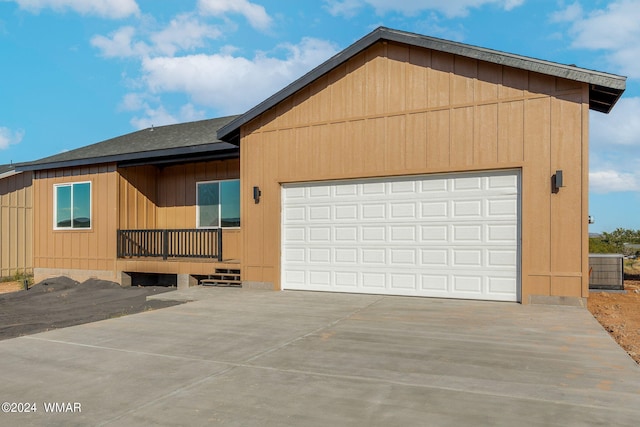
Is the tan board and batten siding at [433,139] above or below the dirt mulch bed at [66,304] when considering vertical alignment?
above

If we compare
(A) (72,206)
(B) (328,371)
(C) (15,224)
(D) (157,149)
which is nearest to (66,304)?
(D) (157,149)

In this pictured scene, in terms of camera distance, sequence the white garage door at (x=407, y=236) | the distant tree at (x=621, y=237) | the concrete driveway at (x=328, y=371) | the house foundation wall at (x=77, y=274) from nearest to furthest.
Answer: the concrete driveway at (x=328, y=371), the white garage door at (x=407, y=236), the house foundation wall at (x=77, y=274), the distant tree at (x=621, y=237)

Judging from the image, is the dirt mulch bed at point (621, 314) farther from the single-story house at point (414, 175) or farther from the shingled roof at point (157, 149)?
the shingled roof at point (157, 149)

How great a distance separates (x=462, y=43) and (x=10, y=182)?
1702 centimetres

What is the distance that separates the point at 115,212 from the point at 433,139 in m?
9.40

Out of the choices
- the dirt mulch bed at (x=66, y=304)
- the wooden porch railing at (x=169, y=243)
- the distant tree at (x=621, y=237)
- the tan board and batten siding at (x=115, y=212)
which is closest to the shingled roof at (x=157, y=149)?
the tan board and batten siding at (x=115, y=212)

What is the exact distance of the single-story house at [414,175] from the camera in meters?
7.30

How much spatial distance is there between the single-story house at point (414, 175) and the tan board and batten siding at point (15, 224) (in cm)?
765

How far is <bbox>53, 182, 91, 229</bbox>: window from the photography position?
12.9 m

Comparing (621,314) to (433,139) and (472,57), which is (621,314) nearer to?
(433,139)

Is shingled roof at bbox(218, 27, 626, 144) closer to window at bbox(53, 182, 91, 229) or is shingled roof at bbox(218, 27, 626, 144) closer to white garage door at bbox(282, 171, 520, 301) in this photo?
white garage door at bbox(282, 171, 520, 301)

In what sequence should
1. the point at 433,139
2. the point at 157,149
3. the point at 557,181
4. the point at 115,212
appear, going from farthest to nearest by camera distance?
1. the point at 115,212
2. the point at 157,149
3. the point at 433,139
4. the point at 557,181

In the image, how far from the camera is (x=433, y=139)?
27.0 ft

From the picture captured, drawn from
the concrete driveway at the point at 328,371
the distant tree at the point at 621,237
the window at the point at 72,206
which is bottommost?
the concrete driveway at the point at 328,371
